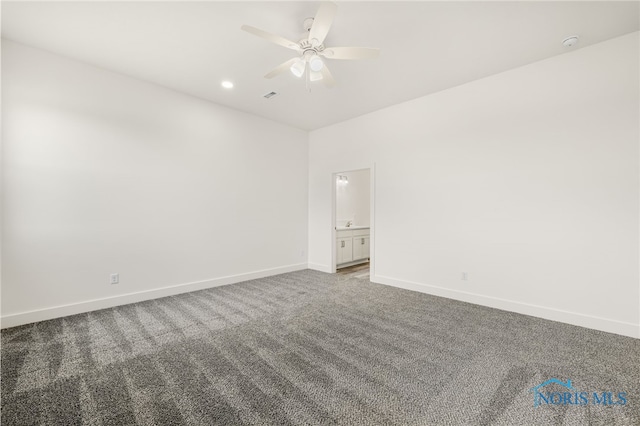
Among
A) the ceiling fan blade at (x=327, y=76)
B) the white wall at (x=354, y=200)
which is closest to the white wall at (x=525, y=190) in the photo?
the ceiling fan blade at (x=327, y=76)

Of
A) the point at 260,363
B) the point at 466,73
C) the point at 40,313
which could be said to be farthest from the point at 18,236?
the point at 466,73

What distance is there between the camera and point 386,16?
8.24ft

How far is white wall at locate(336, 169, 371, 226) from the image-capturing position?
7.16 metres

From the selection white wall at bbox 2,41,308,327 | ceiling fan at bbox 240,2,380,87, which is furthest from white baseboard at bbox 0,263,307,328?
ceiling fan at bbox 240,2,380,87

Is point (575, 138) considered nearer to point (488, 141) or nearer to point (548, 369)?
point (488, 141)

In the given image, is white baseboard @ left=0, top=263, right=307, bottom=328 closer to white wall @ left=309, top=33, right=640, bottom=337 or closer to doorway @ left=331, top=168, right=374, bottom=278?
doorway @ left=331, top=168, right=374, bottom=278

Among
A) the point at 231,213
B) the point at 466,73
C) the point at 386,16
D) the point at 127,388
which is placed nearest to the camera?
the point at 127,388

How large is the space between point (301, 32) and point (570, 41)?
9.53ft

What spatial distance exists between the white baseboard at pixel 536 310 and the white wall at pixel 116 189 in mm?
3056

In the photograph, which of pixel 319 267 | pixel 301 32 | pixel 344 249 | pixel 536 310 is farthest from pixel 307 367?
pixel 344 249

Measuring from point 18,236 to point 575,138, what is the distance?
6.42 metres

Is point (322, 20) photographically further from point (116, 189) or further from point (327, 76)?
point (116, 189)

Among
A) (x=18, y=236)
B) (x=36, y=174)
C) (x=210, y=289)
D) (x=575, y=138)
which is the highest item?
(x=575, y=138)

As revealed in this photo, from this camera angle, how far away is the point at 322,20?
84.5 inches
